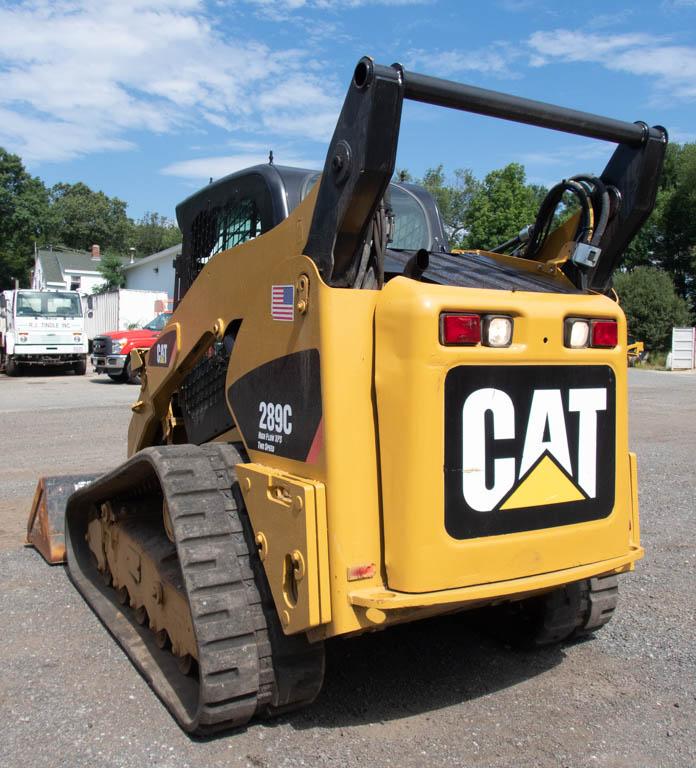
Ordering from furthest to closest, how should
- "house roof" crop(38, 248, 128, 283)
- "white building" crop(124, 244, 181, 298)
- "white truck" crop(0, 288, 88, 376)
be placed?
"house roof" crop(38, 248, 128, 283) < "white building" crop(124, 244, 181, 298) < "white truck" crop(0, 288, 88, 376)

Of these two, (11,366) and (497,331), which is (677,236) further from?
(497,331)

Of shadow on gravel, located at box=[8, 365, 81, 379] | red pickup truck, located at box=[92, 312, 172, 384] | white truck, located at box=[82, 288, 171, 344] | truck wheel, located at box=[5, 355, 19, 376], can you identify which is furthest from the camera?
white truck, located at box=[82, 288, 171, 344]

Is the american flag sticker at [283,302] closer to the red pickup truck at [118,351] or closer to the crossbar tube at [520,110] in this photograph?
the crossbar tube at [520,110]

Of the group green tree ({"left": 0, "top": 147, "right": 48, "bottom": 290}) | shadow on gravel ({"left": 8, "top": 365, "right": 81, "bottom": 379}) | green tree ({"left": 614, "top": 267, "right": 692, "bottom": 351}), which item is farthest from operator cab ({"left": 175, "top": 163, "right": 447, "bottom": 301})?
green tree ({"left": 0, "top": 147, "right": 48, "bottom": 290})

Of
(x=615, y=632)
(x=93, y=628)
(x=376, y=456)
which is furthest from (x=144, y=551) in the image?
(x=615, y=632)

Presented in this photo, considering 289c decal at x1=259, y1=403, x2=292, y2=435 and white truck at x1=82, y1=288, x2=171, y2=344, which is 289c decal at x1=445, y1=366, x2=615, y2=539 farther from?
white truck at x1=82, y1=288, x2=171, y2=344

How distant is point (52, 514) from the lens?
5125 millimetres

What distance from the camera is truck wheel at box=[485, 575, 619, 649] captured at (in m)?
3.61

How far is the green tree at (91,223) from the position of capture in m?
91.5

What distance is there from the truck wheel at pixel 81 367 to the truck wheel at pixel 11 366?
1.49 metres

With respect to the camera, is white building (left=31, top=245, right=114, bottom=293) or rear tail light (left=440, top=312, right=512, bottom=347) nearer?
rear tail light (left=440, top=312, right=512, bottom=347)

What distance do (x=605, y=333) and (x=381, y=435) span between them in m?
0.98

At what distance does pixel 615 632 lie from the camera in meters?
4.05

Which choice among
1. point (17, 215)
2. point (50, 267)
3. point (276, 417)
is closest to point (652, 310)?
point (276, 417)
